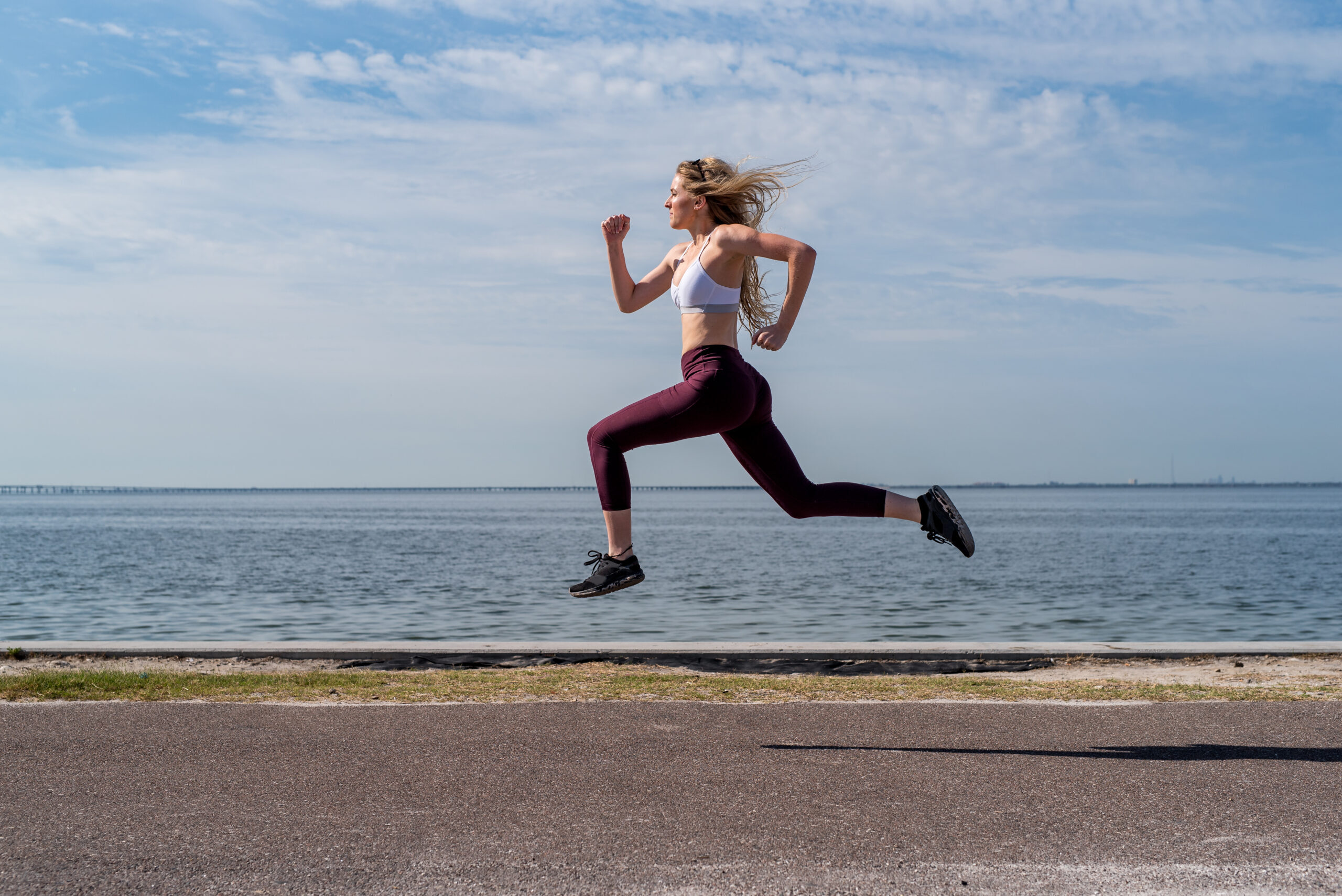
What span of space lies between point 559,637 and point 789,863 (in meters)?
14.1

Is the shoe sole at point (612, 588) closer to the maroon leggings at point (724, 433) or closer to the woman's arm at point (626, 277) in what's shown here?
the maroon leggings at point (724, 433)

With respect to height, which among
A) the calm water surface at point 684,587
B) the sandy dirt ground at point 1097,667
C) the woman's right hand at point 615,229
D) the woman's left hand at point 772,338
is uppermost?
the woman's right hand at point 615,229

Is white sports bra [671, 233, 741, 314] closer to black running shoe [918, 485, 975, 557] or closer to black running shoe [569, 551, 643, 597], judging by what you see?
black running shoe [569, 551, 643, 597]

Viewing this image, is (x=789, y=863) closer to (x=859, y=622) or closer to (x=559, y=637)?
(x=559, y=637)

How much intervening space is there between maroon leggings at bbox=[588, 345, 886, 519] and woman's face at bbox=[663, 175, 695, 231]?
0.65 m

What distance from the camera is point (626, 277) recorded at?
5199mm

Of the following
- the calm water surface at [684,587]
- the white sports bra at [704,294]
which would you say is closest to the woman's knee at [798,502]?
the white sports bra at [704,294]

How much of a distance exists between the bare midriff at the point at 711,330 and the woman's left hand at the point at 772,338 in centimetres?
23

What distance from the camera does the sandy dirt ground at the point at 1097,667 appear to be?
885 centimetres

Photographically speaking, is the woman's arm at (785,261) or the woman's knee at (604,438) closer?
the woman's arm at (785,261)

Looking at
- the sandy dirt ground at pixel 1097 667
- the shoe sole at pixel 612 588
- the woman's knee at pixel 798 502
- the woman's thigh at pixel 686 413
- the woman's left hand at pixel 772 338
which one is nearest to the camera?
the woman's left hand at pixel 772 338

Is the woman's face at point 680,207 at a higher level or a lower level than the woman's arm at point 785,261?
higher

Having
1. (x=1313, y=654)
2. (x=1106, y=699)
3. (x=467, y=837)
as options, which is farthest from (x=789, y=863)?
(x=1313, y=654)

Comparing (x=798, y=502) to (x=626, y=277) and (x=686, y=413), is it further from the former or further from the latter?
(x=626, y=277)
